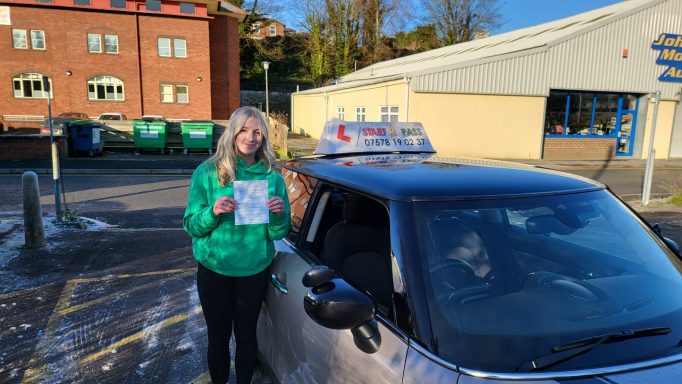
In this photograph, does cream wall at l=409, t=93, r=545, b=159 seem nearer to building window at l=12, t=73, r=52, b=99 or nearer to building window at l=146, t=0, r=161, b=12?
building window at l=146, t=0, r=161, b=12

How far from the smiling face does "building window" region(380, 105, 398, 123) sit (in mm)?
17977

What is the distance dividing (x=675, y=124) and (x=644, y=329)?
27.5 metres

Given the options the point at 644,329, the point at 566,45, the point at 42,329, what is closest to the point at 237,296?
the point at 644,329

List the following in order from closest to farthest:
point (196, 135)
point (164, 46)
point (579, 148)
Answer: point (196, 135) → point (579, 148) → point (164, 46)

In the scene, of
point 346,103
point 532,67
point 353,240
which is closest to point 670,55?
point 532,67

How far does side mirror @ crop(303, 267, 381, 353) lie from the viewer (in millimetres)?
1770

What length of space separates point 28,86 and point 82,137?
18.7 metres

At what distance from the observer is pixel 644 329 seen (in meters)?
1.73

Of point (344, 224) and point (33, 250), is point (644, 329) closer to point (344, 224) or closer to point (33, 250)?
point (344, 224)

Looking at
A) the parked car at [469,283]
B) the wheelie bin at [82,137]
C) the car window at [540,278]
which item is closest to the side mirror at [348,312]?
the parked car at [469,283]

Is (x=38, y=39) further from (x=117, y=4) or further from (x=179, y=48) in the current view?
(x=179, y=48)

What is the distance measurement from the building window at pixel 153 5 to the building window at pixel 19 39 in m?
8.17

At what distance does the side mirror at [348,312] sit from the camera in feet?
5.81

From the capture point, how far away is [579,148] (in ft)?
75.3
